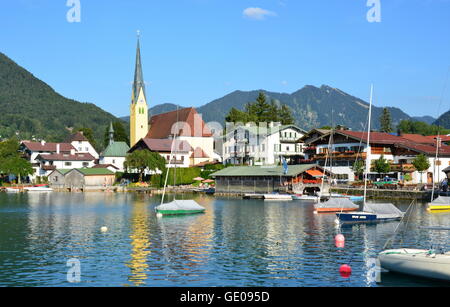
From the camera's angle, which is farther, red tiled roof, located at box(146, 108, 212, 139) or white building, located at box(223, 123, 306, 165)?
red tiled roof, located at box(146, 108, 212, 139)

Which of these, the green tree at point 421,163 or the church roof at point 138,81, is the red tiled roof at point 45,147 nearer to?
the church roof at point 138,81

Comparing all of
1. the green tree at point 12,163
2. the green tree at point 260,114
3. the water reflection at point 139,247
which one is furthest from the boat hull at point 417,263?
the green tree at point 260,114

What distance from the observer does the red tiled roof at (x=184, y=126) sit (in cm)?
A: 14788

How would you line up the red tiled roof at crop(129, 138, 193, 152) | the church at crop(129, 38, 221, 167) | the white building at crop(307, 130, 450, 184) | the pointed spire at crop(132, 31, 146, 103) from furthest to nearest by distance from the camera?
the pointed spire at crop(132, 31, 146, 103), the church at crop(129, 38, 221, 167), the red tiled roof at crop(129, 138, 193, 152), the white building at crop(307, 130, 450, 184)

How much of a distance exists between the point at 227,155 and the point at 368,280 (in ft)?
340

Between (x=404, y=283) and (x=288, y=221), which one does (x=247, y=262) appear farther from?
(x=288, y=221)

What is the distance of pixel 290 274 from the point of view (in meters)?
31.5

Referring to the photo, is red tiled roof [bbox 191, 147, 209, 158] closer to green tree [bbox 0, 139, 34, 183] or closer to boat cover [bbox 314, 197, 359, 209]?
green tree [bbox 0, 139, 34, 183]

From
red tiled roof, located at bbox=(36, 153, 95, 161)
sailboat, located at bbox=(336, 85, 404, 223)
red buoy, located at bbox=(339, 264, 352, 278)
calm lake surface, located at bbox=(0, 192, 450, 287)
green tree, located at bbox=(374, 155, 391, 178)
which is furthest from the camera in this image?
red tiled roof, located at bbox=(36, 153, 95, 161)

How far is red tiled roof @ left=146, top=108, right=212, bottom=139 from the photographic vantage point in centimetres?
14788

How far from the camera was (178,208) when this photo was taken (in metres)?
63.7

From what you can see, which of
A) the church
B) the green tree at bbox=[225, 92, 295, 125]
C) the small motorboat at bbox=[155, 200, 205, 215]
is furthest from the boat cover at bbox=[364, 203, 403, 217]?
the green tree at bbox=[225, 92, 295, 125]

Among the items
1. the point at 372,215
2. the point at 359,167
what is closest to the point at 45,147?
the point at 359,167

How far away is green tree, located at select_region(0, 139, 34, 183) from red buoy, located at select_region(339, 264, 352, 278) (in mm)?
114187
